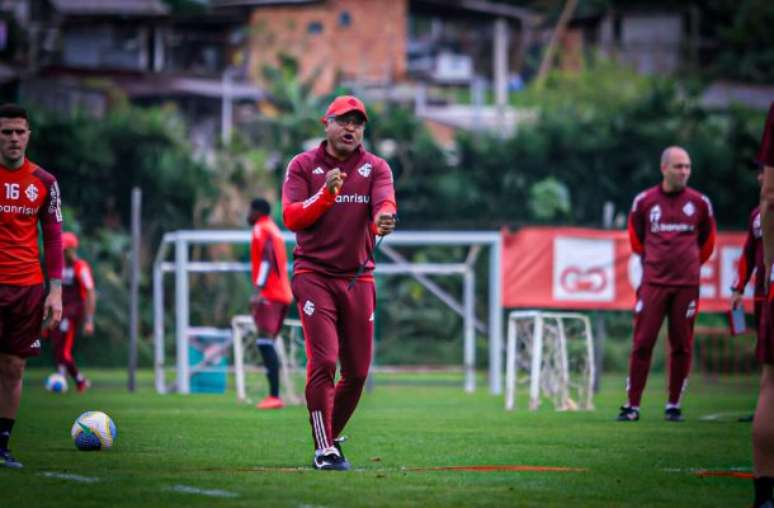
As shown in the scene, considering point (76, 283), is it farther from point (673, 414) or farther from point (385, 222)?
point (385, 222)

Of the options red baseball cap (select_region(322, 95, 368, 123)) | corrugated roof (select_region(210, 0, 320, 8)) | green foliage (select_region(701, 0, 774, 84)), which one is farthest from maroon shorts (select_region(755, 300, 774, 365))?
corrugated roof (select_region(210, 0, 320, 8))

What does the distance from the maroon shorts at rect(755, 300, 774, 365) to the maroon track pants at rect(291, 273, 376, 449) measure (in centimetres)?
298

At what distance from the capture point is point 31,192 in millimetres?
10078

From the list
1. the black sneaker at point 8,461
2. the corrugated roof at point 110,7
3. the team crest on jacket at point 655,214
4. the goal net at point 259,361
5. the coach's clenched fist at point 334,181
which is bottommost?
the goal net at point 259,361

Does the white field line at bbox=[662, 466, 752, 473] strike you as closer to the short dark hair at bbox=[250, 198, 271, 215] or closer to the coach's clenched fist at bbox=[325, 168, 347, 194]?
the coach's clenched fist at bbox=[325, 168, 347, 194]

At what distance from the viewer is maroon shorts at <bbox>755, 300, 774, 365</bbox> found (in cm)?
734

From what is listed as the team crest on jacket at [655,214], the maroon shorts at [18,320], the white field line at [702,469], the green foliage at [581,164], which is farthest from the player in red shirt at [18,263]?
the green foliage at [581,164]

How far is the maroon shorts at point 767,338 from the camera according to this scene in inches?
289

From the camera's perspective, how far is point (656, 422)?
48.0 ft

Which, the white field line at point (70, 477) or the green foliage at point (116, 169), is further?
the green foliage at point (116, 169)

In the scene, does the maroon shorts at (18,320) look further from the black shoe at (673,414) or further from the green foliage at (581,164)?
the green foliage at (581,164)

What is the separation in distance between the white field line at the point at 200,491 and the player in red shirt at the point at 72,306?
41.0ft

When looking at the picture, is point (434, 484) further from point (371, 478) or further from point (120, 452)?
point (120, 452)

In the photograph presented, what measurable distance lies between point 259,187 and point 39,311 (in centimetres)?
2378
